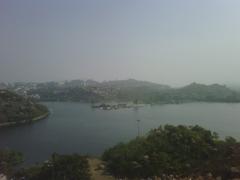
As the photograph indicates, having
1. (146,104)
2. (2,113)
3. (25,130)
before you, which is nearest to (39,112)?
(2,113)

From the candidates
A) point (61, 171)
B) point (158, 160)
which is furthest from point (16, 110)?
point (158, 160)

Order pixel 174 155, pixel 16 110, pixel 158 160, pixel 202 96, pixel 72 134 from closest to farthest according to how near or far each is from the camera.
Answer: pixel 158 160
pixel 174 155
pixel 72 134
pixel 16 110
pixel 202 96

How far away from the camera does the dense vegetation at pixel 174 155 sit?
6777 millimetres

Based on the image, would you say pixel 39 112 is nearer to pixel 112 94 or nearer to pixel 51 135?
pixel 51 135

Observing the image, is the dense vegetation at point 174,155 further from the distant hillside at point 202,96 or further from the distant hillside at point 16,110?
the distant hillside at point 202,96

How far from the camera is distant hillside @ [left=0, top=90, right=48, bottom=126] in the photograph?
22.4m

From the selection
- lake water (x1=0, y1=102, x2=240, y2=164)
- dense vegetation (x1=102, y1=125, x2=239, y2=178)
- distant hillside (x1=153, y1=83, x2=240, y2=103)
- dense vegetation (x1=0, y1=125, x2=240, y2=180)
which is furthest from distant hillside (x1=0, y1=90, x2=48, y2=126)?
distant hillside (x1=153, y1=83, x2=240, y2=103)

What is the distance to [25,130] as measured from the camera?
2012 cm

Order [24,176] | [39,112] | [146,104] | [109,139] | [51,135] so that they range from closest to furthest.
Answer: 1. [24,176]
2. [109,139]
3. [51,135]
4. [39,112]
5. [146,104]

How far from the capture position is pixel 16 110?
23734mm

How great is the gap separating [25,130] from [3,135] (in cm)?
188

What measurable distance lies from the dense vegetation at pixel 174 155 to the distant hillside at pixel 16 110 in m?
16.4

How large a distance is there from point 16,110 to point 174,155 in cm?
1902

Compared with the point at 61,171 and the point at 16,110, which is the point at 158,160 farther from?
the point at 16,110
